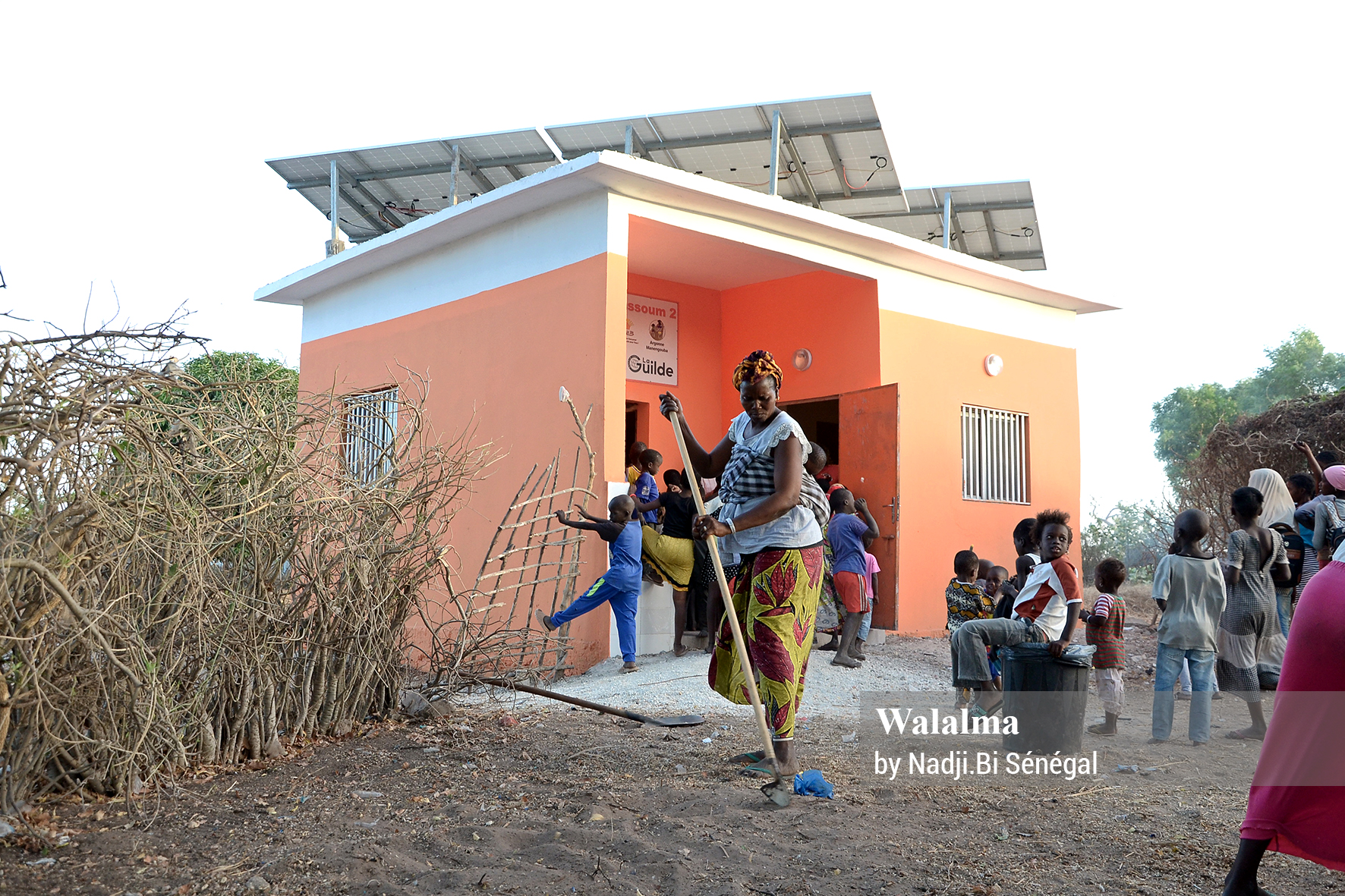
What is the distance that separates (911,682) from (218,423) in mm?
4916

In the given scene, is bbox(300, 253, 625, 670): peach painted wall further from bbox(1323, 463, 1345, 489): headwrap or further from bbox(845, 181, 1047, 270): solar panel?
bbox(1323, 463, 1345, 489): headwrap

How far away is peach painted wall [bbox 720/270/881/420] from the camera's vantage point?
9711 mm

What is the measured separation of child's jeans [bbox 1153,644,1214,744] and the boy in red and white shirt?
0.74m

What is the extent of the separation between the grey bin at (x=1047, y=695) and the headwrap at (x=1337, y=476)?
2.84 metres

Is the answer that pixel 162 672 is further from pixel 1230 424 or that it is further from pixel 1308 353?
pixel 1308 353

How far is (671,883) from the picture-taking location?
2.91 m

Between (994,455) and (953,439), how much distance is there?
75 centimetres

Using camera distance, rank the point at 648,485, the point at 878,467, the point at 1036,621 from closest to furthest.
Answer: the point at 1036,621 < the point at 648,485 < the point at 878,467

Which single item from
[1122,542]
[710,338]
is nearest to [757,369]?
[710,338]

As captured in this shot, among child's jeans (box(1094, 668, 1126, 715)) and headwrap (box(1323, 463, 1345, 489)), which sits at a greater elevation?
headwrap (box(1323, 463, 1345, 489))

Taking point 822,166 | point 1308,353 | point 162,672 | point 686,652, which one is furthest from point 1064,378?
point 1308,353

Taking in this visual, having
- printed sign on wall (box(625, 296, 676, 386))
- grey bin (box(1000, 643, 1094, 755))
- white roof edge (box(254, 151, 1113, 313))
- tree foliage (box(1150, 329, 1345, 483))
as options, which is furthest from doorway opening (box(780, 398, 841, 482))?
tree foliage (box(1150, 329, 1345, 483))

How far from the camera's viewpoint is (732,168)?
396 inches

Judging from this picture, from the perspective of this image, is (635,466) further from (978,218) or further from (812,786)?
(978,218)
